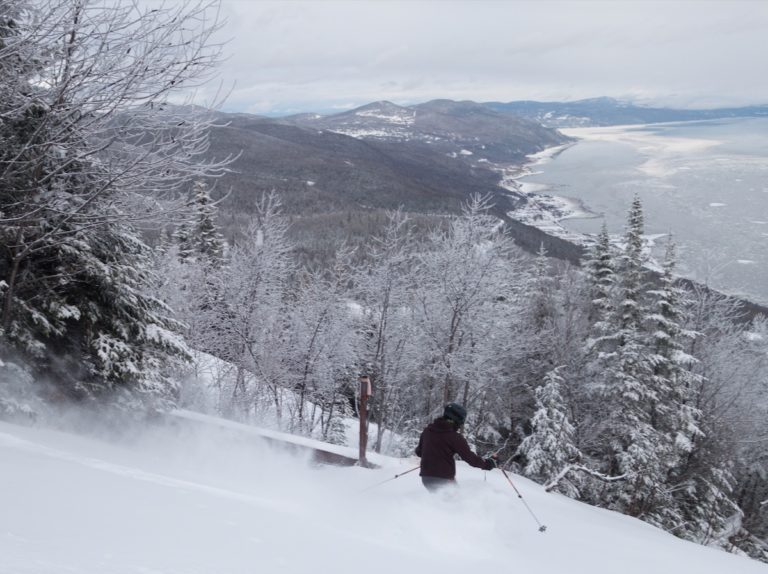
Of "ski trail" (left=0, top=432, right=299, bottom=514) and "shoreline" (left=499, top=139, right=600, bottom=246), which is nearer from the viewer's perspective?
"ski trail" (left=0, top=432, right=299, bottom=514)

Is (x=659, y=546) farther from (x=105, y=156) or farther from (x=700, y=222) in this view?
(x=700, y=222)

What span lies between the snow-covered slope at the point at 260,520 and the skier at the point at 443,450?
228 mm

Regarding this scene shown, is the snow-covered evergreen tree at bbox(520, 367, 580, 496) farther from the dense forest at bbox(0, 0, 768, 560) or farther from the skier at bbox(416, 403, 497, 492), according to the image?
the skier at bbox(416, 403, 497, 492)

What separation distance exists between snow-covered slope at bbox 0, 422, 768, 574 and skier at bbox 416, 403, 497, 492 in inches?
9.0

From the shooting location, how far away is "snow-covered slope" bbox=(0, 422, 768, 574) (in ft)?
11.0

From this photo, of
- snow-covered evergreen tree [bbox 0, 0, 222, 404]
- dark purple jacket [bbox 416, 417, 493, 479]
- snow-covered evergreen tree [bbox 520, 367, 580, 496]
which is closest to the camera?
snow-covered evergreen tree [bbox 0, 0, 222, 404]

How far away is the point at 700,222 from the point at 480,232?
325 ft

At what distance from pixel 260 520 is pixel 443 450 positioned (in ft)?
8.42

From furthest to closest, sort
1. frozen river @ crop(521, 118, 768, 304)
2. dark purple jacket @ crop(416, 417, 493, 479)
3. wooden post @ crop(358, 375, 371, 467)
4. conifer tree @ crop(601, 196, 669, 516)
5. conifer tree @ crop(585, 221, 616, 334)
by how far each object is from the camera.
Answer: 1. frozen river @ crop(521, 118, 768, 304)
2. conifer tree @ crop(585, 221, 616, 334)
3. conifer tree @ crop(601, 196, 669, 516)
4. wooden post @ crop(358, 375, 371, 467)
5. dark purple jacket @ crop(416, 417, 493, 479)

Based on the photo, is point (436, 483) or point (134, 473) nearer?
point (134, 473)

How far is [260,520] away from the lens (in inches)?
180

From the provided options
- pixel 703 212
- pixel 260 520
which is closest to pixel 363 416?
pixel 260 520

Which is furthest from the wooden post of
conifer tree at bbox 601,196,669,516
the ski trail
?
conifer tree at bbox 601,196,669,516

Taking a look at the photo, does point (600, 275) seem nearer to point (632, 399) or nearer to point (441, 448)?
point (632, 399)
